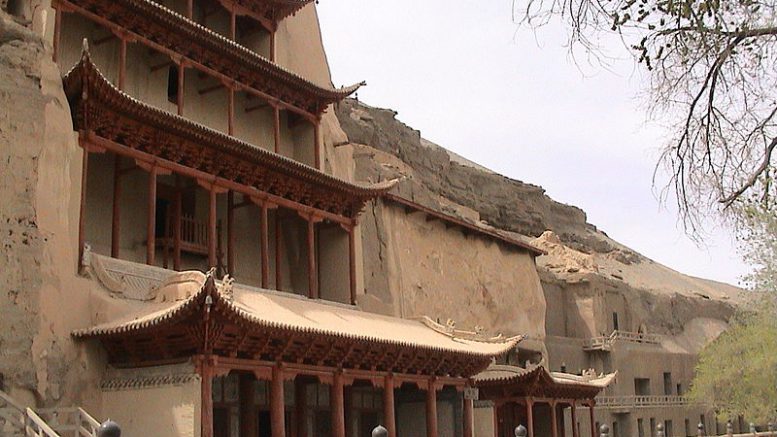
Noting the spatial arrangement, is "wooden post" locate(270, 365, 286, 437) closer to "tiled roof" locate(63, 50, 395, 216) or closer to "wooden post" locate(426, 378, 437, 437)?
"wooden post" locate(426, 378, 437, 437)

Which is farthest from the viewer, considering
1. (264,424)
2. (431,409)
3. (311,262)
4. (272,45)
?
(272,45)

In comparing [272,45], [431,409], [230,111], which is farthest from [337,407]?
[272,45]

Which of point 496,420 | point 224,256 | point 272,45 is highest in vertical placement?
point 272,45

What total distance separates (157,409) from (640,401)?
31.5 m

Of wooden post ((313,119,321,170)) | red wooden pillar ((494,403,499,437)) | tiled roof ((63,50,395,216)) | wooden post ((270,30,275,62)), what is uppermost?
wooden post ((270,30,275,62))

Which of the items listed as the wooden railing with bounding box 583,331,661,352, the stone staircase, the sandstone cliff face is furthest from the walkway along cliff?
the wooden railing with bounding box 583,331,661,352

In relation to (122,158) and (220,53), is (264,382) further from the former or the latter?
(220,53)

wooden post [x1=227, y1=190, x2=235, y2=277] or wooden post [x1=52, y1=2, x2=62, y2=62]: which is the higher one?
wooden post [x1=52, y1=2, x2=62, y2=62]

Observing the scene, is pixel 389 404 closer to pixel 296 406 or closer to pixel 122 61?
pixel 296 406

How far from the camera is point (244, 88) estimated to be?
2334 centimetres

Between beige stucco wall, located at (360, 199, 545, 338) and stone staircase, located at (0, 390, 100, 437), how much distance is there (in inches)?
496

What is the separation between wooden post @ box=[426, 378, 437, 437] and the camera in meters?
21.7

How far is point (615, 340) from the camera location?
142ft

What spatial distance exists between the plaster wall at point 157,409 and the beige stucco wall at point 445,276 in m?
11.0
